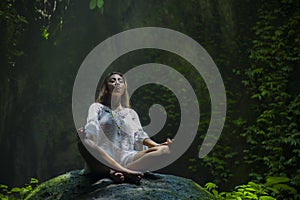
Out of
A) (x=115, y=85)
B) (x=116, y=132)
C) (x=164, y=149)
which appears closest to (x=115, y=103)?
(x=115, y=85)

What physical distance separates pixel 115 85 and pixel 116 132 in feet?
1.41

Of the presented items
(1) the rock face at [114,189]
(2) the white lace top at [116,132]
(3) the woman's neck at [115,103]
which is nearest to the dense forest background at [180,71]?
(1) the rock face at [114,189]

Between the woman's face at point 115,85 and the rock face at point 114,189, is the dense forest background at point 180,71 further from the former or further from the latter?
the woman's face at point 115,85

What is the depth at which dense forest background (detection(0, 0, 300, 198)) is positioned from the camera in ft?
18.4

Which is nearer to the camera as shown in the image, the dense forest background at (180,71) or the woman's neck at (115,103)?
the woman's neck at (115,103)

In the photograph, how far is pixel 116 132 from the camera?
2.95 metres

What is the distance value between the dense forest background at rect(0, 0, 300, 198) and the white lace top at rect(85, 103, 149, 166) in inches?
121

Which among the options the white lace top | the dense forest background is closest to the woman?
the white lace top

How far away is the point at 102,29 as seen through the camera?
730 cm

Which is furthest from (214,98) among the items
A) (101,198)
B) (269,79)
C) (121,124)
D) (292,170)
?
(101,198)

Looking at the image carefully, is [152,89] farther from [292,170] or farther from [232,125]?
[292,170]

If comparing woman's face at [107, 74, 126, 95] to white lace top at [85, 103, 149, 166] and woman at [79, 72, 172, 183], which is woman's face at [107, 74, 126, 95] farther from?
white lace top at [85, 103, 149, 166]

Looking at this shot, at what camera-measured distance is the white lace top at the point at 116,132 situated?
2.82 m

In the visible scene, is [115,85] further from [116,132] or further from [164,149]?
[164,149]
